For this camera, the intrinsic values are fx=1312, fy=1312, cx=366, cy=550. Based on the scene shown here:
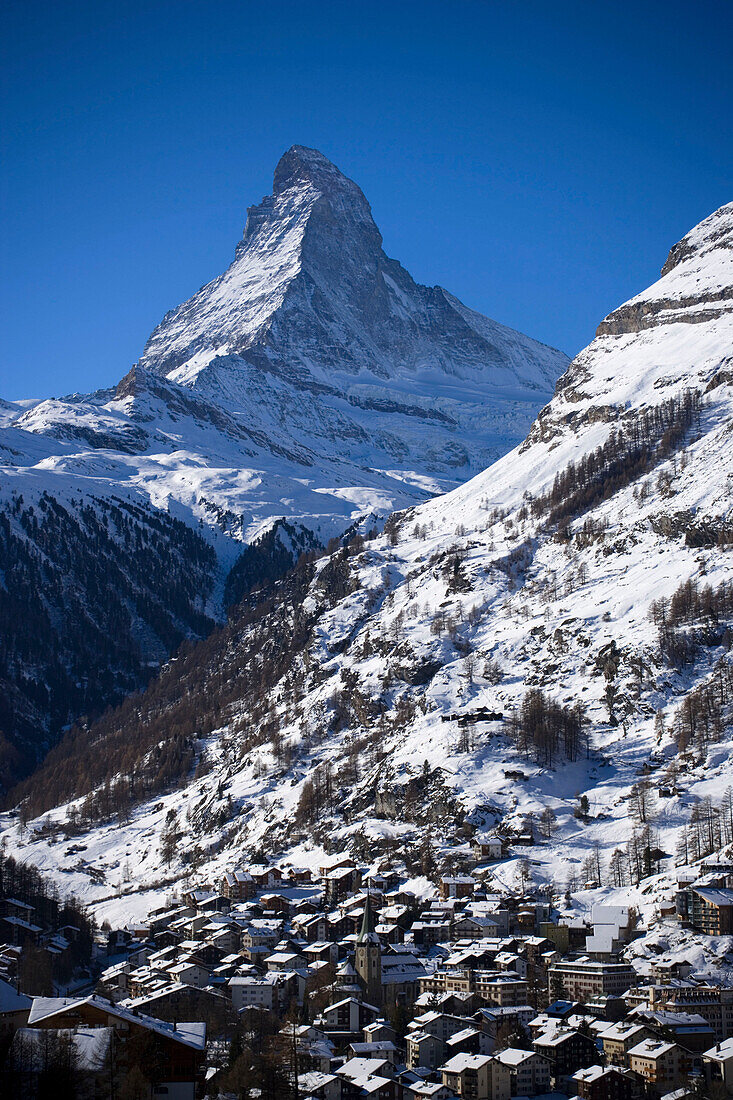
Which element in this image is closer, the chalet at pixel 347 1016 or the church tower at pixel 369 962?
the chalet at pixel 347 1016

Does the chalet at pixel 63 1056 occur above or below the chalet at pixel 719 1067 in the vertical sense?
above

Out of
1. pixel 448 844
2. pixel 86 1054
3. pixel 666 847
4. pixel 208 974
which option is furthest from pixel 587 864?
pixel 86 1054

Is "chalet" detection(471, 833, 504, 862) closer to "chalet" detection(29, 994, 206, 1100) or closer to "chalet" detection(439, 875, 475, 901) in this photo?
"chalet" detection(439, 875, 475, 901)

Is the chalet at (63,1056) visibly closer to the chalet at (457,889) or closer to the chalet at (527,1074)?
the chalet at (527,1074)

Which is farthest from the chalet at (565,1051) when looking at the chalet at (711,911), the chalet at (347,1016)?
the chalet at (711,911)

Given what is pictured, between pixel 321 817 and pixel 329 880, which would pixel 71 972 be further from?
pixel 321 817

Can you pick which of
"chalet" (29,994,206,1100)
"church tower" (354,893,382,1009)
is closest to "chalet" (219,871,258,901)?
"church tower" (354,893,382,1009)

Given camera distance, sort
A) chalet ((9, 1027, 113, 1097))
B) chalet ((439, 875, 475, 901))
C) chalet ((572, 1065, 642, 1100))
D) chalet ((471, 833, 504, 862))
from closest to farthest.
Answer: chalet ((9, 1027, 113, 1097)), chalet ((572, 1065, 642, 1100)), chalet ((439, 875, 475, 901)), chalet ((471, 833, 504, 862))

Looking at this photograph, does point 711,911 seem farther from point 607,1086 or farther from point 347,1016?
point 347,1016
